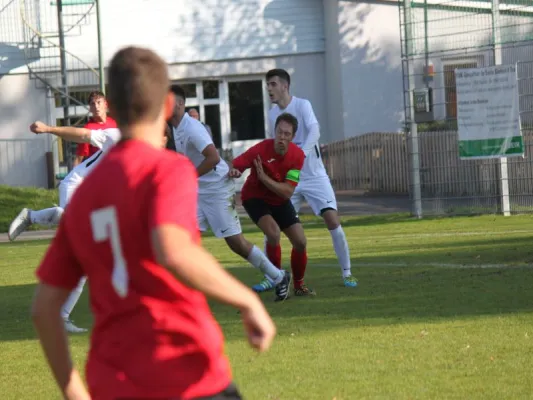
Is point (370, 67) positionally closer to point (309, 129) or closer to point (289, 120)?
point (309, 129)

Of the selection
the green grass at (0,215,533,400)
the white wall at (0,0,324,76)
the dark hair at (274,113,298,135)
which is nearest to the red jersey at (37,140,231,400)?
the green grass at (0,215,533,400)

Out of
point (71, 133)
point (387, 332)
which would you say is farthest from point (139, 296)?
point (71, 133)

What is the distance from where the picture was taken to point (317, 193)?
39.1ft

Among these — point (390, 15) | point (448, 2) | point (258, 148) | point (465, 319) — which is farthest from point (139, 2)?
point (465, 319)

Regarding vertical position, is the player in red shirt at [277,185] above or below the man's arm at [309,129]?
below

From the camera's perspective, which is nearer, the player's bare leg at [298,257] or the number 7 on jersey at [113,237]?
the number 7 on jersey at [113,237]

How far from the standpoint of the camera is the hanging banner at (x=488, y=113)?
67.8 ft

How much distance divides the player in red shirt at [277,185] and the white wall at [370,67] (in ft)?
76.2

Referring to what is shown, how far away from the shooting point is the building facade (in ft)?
113

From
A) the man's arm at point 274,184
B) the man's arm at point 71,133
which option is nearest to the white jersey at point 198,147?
the man's arm at point 274,184

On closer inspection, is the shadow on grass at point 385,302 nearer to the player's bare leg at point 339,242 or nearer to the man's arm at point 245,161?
the player's bare leg at point 339,242

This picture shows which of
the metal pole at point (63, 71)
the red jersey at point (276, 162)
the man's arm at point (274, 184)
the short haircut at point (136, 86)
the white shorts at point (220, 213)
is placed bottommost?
the white shorts at point (220, 213)

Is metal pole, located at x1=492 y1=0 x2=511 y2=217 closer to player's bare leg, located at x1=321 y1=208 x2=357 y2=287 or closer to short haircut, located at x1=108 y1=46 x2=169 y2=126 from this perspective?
player's bare leg, located at x1=321 y1=208 x2=357 y2=287

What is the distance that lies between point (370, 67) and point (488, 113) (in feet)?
45.7
